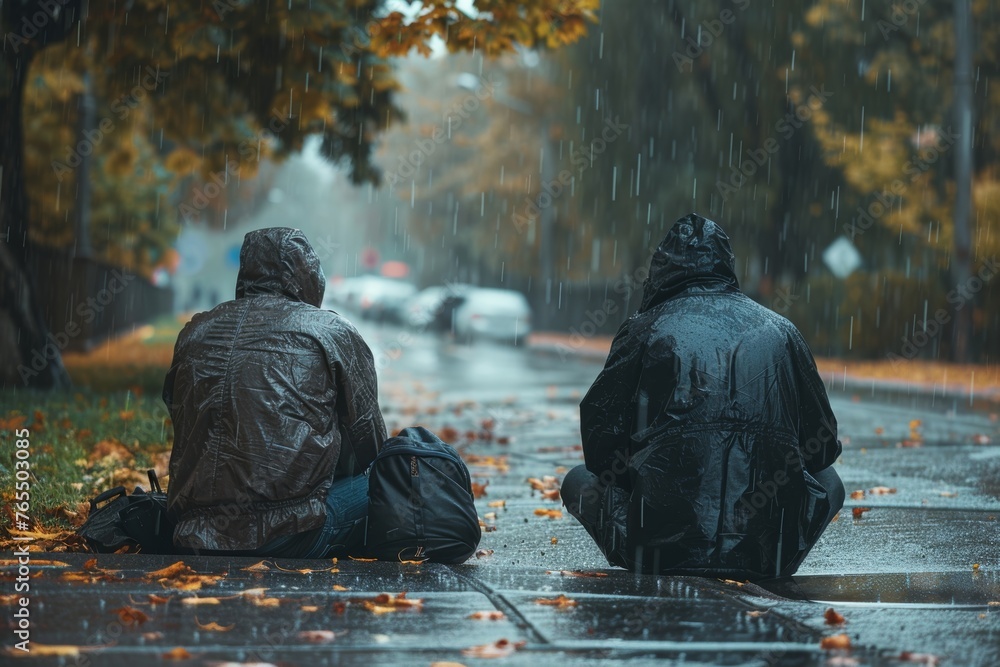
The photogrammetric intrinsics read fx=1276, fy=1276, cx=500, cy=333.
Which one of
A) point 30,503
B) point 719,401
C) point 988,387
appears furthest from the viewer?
point 988,387

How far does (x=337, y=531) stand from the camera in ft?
16.7

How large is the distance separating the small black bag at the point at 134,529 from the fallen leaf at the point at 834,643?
8.73 ft

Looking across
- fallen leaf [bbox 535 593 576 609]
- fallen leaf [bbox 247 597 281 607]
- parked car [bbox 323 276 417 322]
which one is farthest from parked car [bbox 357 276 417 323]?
fallen leaf [bbox 247 597 281 607]

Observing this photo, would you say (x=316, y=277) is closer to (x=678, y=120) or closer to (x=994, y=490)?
(x=994, y=490)

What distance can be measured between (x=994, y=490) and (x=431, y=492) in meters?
4.59

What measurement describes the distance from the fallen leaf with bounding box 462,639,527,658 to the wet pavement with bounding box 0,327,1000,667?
12mm

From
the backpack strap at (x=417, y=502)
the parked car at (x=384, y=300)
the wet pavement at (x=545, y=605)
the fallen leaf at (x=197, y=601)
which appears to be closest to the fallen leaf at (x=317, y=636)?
the wet pavement at (x=545, y=605)

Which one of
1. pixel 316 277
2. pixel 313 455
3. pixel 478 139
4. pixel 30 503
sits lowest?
pixel 30 503

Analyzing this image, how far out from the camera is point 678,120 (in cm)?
2816

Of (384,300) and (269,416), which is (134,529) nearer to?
(269,416)

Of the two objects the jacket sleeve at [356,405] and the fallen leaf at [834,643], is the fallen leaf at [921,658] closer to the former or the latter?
the fallen leaf at [834,643]

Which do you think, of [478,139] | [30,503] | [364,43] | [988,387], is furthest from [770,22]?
[30,503]

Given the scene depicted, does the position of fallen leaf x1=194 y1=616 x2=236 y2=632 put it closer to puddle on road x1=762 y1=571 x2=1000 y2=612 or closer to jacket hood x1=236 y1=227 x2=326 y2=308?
jacket hood x1=236 y1=227 x2=326 y2=308

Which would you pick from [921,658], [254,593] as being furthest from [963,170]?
[254,593]
